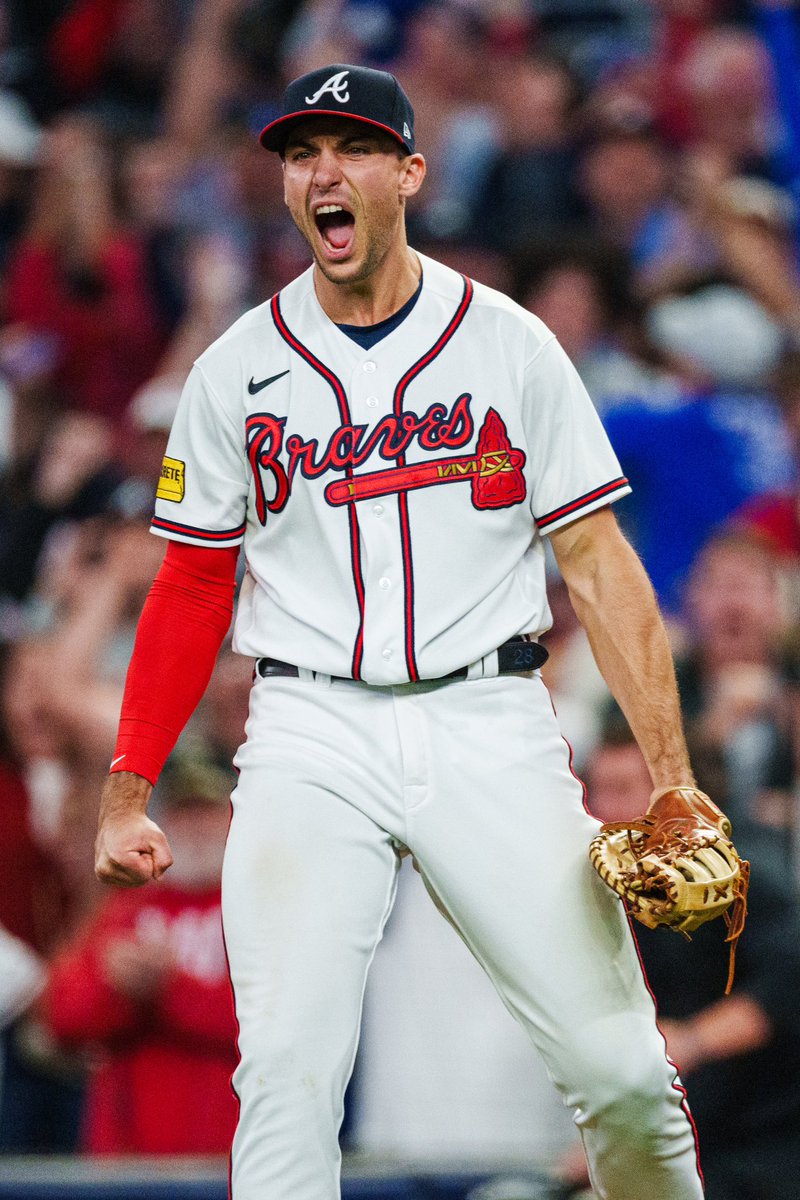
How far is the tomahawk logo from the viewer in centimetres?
298

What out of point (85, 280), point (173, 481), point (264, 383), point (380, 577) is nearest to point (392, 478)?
point (380, 577)

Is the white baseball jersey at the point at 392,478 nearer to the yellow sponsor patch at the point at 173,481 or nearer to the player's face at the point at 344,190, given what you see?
the yellow sponsor patch at the point at 173,481

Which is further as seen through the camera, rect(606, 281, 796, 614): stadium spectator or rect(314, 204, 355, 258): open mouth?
rect(606, 281, 796, 614): stadium spectator

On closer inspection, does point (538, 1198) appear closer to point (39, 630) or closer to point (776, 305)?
point (39, 630)

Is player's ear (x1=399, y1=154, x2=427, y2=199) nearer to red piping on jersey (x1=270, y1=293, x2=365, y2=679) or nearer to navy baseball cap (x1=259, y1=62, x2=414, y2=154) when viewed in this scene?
navy baseball cap (x1=259, y1=62, x2=414, y2=154)

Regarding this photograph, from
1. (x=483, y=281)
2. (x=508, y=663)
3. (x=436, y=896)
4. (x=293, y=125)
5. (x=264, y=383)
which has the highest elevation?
(x=483, y=281)

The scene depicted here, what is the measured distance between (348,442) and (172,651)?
48cm

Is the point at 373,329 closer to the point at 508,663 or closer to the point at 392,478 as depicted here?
the point at 392,478

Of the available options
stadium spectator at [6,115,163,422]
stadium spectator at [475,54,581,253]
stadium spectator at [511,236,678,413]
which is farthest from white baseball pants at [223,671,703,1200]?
stadium spectator at [6,115,163,422]

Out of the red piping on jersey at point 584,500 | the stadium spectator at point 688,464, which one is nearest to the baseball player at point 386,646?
the red piping on jersey at point 584,500

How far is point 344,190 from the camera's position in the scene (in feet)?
9.84

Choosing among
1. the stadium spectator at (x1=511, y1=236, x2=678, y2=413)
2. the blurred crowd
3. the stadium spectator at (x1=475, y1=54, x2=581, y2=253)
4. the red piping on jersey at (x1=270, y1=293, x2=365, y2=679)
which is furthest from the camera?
the stadium spectator at (x1=475, y1=54, x2=581, y2=253)

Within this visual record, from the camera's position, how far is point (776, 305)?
6.34m

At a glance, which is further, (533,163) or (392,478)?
(533,163)
